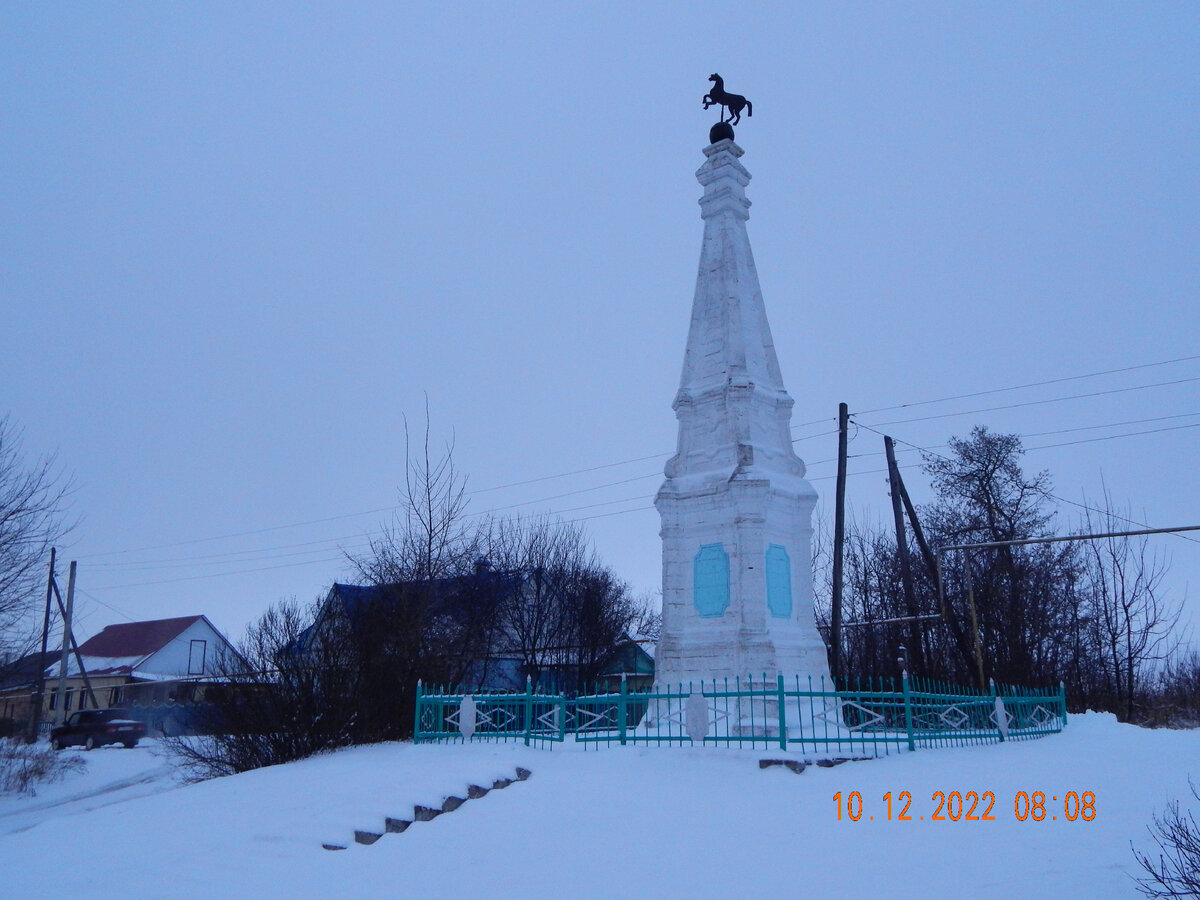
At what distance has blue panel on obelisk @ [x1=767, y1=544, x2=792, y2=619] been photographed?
48.7ft

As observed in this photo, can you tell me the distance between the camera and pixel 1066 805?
27.1 feet

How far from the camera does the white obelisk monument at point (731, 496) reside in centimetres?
1465

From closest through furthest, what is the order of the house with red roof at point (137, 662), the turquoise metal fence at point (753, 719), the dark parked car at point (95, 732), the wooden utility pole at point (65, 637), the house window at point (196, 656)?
1. the turquoise metal fence at point (753, 719)
2. the dark parked car at point (95, 732)
3. the wooden utility pole at point (65, 637)
4. the house with red roof at point (137, 662)
5. the house window at point (196, 656)

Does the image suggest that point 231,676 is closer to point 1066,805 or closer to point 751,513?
point 751,513

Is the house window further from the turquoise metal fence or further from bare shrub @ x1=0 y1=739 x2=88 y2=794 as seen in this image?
the turquoise metal fence

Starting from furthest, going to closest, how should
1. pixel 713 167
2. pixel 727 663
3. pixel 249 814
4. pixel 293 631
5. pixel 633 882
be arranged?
pixel 713 167
pixel 293 631
pixel 727 663
pixel 249 814
pixel 633 882

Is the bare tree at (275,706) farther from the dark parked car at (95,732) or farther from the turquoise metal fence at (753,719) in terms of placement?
the dark parked car at (95,732)

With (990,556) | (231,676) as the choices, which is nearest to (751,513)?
(231,676)

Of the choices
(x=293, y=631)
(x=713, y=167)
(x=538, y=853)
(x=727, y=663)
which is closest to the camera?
(x=538, y=853)

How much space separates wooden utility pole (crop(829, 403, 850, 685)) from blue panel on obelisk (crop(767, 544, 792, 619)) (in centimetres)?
567

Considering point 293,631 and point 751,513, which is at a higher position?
point 751,513

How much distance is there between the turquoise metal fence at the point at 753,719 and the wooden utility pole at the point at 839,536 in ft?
19.8

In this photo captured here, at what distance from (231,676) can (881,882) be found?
1178 centimetres
